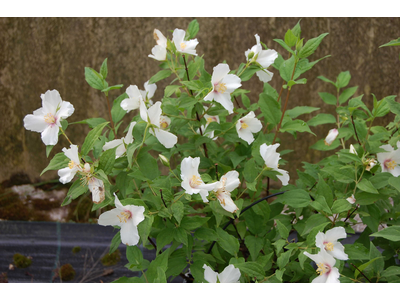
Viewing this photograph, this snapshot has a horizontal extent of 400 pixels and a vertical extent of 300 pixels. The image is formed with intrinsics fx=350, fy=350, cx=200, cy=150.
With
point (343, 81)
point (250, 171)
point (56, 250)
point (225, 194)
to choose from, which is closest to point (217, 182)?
point (225, 194)

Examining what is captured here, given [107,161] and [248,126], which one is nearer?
[107,161]

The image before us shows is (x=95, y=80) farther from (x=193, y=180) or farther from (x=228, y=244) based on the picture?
(x=228, y=244)

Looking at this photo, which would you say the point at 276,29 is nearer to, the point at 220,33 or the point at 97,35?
the point at 220,33

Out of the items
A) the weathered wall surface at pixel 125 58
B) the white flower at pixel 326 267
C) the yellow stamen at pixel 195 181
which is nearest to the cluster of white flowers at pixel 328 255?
the white flower at pixel 326 267

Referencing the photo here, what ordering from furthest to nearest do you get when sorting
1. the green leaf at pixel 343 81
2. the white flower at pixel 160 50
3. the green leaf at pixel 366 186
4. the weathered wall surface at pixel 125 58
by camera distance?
Result: 1. the weathered wall surface at pixel 125 58
2. the green leaf at pixel 343 81
3. the white flower at pixel 160 50
4. the green leaf at pixel 366 186

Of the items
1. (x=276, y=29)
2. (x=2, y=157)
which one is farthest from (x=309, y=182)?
(x=2, y=157)

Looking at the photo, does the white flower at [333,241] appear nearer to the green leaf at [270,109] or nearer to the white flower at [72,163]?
the green leaf at [270,109]

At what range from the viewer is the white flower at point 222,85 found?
0.67 m

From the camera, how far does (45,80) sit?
7.15ft

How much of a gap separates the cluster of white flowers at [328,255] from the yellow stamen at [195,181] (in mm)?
215

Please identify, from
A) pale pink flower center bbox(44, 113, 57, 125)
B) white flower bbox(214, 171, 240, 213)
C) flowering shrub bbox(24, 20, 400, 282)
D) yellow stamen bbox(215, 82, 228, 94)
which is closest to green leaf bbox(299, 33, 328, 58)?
flowering shrub bbox(24, 20, 400, 282)

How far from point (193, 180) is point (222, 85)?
200mm

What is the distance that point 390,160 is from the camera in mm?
772

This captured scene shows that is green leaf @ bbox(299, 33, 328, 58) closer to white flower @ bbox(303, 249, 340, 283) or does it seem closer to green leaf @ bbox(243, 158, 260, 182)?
green leaf @ bbox(243, 158, 260, 182)
